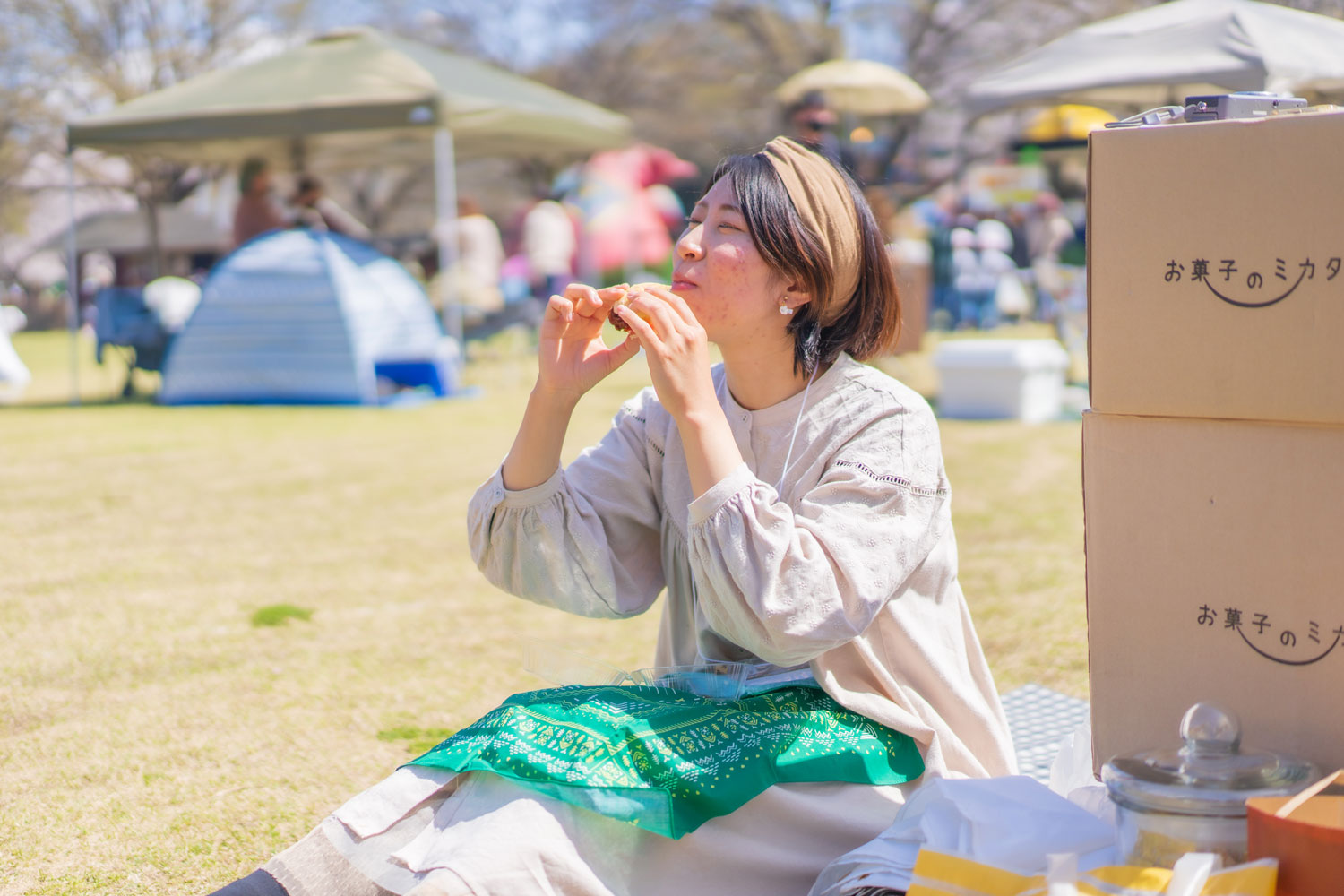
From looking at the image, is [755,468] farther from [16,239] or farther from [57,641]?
[16,239]

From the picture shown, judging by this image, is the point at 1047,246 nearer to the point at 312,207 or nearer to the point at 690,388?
the point at 312,207

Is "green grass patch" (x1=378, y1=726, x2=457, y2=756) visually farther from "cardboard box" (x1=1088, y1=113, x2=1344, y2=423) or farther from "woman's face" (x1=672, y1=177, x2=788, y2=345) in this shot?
"cardboard box" (x1=1088, y1=113, x2=1344, y2=423)

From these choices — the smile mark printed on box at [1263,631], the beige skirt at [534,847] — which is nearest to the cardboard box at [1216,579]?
the smile mark printed on box at [1263,631]

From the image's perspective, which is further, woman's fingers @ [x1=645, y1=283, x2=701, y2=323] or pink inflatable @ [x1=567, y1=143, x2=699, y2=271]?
pink inflatable @ [x1=567, y1=143, x2=699, y2=271]

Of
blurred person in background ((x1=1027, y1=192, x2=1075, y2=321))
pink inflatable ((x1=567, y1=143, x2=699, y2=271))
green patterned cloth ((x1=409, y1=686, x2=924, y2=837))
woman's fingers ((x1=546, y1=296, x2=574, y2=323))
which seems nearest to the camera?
green patterned cloth ((x1=409, y1=686, x2=924, y2=837))

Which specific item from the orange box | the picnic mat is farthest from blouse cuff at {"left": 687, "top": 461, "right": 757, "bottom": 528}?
the picnic mat

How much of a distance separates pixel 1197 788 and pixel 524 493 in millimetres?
1036

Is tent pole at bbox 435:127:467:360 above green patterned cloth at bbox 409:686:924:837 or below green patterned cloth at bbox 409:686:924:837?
above

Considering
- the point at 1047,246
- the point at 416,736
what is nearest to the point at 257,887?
the point at 416,736

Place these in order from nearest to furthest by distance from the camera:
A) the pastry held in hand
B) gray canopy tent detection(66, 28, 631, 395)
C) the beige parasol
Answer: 1. the pastry held in hand
2. gray canopy tent detection(66, 28, 631, 395)
3. the beige parasol

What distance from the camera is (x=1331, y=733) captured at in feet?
4.62

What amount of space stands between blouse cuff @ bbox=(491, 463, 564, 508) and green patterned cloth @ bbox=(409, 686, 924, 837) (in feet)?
0.97

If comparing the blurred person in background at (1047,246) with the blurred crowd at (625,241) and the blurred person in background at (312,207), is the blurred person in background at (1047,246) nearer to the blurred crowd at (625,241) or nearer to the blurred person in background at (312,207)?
the blurred crowd at (625,241)

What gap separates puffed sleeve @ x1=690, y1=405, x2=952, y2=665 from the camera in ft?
5.28
